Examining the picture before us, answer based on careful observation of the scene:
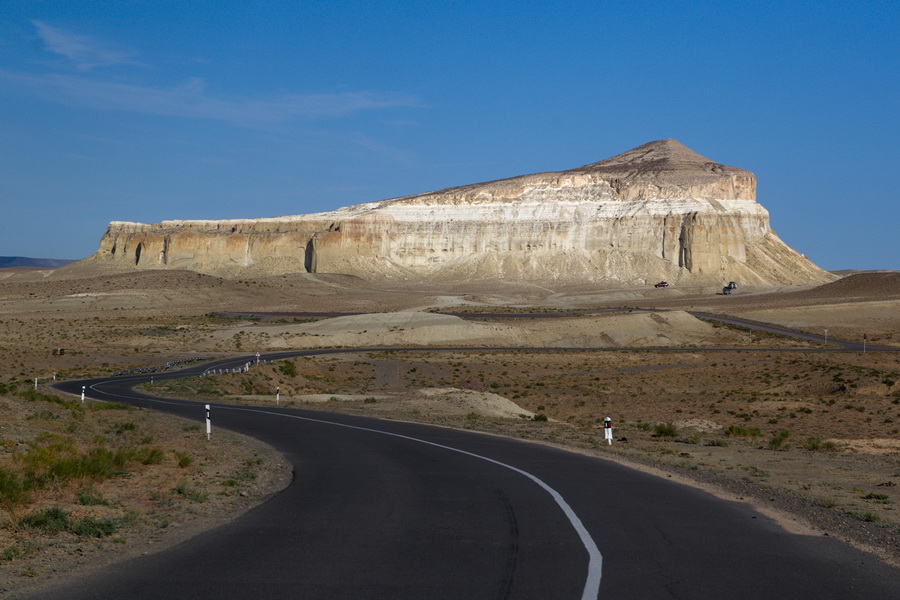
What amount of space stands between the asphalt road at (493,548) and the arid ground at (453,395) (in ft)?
2.43

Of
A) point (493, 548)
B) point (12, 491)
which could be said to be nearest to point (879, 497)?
point (493, 548)

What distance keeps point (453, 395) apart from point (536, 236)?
119 m

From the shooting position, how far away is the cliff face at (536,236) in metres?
146

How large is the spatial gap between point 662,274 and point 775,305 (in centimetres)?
4556

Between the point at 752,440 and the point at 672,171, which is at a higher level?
the point at 672,171

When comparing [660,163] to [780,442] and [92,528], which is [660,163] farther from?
[92,528]

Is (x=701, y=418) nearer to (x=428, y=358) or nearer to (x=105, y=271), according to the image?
(x=428, y=358)

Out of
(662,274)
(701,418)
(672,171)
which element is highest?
(672,171)

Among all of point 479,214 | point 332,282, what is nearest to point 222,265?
point 332,282

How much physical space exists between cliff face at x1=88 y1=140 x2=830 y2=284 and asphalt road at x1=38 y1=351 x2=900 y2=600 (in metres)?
133

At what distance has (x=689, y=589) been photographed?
7051 mm

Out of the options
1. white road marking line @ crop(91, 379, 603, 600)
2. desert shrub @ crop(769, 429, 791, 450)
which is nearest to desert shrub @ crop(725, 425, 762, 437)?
desert shrub @ crop(769, 429, 791, 450)

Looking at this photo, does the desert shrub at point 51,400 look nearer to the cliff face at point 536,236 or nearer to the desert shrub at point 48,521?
the desert shrub at point 48,521

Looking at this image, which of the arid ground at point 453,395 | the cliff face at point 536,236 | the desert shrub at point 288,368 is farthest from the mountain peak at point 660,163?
the desert shrub at point 288,368
